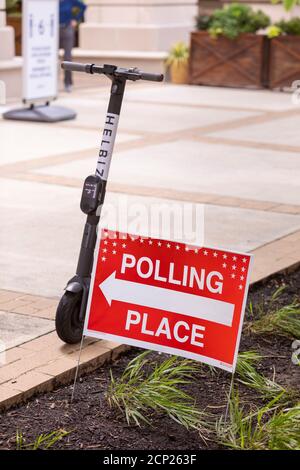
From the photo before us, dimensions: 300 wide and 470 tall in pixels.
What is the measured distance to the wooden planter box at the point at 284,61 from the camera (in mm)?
19281

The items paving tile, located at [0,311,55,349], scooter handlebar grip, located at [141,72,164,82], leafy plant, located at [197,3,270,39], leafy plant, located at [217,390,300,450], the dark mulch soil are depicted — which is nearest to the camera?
leafy plant, located at [217,390,300,450]

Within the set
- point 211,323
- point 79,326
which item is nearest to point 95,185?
point 79,326

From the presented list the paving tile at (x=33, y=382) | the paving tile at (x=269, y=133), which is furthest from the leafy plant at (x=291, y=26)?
the paving tile at (x=33, y=382)

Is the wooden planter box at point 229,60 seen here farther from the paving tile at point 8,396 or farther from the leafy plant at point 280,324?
the paving tile at point 8,396

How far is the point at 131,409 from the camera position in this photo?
4.16 metres

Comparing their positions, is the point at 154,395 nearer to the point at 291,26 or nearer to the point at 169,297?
the point at 169,297

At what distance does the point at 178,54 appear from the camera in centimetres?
2086

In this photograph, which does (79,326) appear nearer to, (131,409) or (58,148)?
(131,409)

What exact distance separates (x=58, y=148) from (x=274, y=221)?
4306 mm

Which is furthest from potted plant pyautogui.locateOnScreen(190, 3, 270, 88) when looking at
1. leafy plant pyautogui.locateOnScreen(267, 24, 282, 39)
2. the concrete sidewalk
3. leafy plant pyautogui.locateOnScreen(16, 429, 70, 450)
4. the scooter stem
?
leafy plant pyautogui.locateOnScreen(16, 429, 70, 450)

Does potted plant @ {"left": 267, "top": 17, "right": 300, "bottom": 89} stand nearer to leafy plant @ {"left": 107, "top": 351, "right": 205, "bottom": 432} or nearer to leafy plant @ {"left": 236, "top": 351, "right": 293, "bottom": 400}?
leafy plant @ {"left": 236, "top": 351, "right": 293, "bottom": 400}

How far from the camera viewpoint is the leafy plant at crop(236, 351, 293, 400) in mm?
4445

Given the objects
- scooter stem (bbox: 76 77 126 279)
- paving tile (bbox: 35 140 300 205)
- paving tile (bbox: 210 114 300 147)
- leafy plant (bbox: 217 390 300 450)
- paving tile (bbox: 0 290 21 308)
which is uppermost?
scooter stem (bbox: 76 77 126 279)

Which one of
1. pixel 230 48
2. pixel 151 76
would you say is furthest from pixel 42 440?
pixel 230 48
